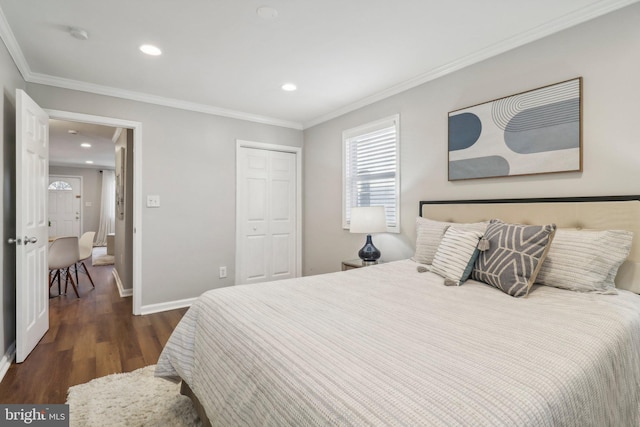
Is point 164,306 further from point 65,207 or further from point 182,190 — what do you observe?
point 65,207

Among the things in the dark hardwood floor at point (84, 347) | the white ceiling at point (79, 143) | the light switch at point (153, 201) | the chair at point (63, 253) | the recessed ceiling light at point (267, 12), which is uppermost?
the white ceiling at point (79, 143)

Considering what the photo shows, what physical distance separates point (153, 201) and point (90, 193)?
7.72 metres

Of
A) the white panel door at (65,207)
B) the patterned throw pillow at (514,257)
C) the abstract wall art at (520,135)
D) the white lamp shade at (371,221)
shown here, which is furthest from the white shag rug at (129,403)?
the white panel door at (65,207)

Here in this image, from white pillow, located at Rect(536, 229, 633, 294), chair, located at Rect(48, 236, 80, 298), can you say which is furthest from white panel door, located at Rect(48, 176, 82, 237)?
white pillow, located at Rect(536, 229, 633, 294)

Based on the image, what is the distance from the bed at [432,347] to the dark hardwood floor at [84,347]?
0.89m

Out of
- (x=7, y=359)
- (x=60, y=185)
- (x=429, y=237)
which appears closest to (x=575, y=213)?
(x=429, y=237)

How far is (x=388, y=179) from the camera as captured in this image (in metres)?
3.39

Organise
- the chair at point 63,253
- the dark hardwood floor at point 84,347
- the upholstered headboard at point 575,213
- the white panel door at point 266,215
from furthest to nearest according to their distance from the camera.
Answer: the white panel door at point 266,215, the chair at point 63,253, the dark hardwood floor at point 84,347, the upholstered headboard at point 575,213

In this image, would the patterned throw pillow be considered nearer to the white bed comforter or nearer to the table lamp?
the white bed comforter

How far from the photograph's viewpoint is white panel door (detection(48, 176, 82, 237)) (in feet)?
29.1

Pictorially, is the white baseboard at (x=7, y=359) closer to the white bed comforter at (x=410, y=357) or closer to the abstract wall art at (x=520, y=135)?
the white bed comforter at (x=410, y=357)

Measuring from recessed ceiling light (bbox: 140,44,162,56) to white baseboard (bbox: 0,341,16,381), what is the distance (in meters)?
2.44

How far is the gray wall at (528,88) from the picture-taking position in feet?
6.14

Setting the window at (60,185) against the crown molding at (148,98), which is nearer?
the crown molding at (148,98)
